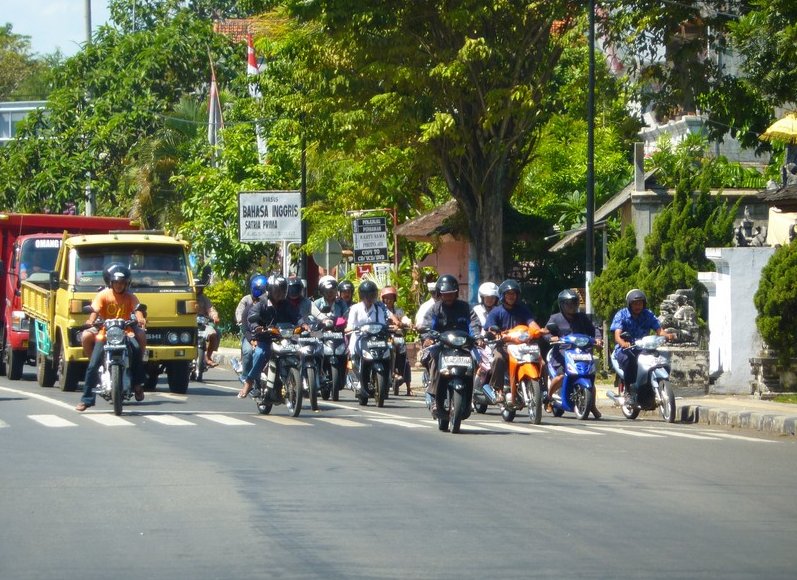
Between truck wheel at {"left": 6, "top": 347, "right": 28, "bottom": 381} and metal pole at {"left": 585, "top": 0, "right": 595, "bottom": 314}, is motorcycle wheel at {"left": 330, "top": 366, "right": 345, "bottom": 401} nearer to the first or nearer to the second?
metal pole at {"left": 585, "top": 0, "right": 595, "bottom": 314}

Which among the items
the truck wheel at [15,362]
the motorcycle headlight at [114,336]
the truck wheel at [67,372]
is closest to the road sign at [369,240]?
the truck wheel at [15,362]

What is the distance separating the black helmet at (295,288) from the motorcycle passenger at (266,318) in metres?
0.25

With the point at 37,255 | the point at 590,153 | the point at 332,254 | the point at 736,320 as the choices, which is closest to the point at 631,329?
the point at 736,320

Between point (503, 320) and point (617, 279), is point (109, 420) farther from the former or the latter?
point (617, 279)

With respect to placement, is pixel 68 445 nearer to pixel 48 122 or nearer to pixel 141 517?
pixel 141 517

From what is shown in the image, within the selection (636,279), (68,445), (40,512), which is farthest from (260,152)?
(40,512)

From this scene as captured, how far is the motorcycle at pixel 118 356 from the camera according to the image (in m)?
19.1

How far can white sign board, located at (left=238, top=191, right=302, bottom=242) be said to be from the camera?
3744cm

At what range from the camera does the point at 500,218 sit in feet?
105

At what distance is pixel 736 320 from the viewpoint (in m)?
24.0

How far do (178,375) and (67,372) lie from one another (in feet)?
5.58

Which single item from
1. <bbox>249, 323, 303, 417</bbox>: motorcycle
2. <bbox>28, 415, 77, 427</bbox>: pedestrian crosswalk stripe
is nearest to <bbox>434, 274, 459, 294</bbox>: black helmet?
<bbox>249, 323, 303, 417</bbox>: motorcycle

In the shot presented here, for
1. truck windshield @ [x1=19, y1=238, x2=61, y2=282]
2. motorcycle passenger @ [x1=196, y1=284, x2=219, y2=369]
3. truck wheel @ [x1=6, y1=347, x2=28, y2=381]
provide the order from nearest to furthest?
truck windshield @ [x1=19, y1=238, x2=61, y2=282] < truck wheel @ [x1=6, y1=347, x2=28, y2=381] < motorcycle passenger @ [x1=196, y1=284, x2=219, y2=369]

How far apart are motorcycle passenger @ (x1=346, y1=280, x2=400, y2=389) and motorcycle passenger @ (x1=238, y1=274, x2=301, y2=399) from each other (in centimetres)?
290
